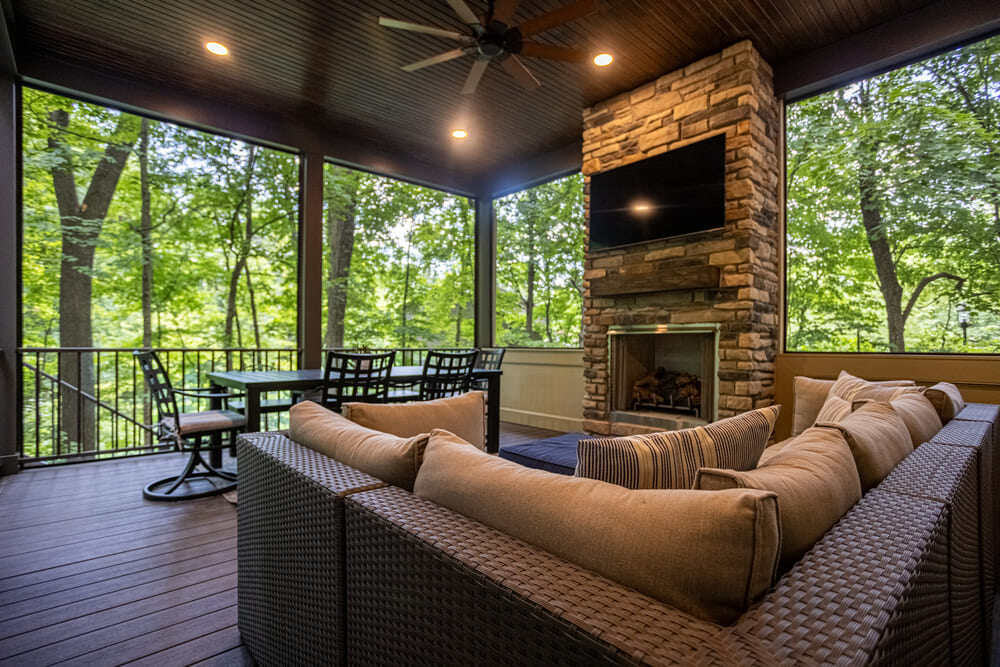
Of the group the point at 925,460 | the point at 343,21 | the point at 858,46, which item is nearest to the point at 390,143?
the point at 343,21

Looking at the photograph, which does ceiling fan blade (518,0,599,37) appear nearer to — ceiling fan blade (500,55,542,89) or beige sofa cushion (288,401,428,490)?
ceiling fan blade (500,55,542,89)

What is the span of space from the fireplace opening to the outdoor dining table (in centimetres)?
107

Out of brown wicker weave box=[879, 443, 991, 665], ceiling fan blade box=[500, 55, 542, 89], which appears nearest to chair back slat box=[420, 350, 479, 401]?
ceiling fan blade box=[500, 55, 542, 89]

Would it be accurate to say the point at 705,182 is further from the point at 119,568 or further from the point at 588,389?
the point at 119,568

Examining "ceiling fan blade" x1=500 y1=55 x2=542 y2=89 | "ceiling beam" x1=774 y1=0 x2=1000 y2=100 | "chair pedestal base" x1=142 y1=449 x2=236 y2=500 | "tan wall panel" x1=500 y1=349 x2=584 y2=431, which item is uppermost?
"ceiling beam" x1=774 y1=0 x2=1000 y2=100

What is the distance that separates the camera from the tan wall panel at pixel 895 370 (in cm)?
288

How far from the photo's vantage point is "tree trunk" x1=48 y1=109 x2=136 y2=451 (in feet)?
19.2

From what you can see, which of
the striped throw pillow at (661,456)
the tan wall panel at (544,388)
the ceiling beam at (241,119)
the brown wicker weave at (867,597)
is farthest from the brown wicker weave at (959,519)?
the ceiling beam at (241,119)

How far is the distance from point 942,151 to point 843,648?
408 cm

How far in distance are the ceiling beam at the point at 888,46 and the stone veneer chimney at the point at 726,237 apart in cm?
23

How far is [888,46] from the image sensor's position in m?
3.22

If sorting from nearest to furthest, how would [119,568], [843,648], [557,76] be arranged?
[843,648]
[119,568]
[557,76]

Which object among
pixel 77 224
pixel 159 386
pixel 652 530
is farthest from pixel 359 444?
pixel 77 224

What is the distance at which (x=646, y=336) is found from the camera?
14.2 feet
